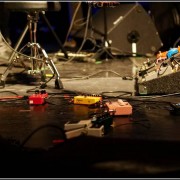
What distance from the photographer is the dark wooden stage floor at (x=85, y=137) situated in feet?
3.54

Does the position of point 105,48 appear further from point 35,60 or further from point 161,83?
point 161,83

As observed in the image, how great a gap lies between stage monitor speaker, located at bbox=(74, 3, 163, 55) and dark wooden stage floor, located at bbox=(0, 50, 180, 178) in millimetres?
1154

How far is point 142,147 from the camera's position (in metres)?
1.17

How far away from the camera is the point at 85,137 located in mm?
1217

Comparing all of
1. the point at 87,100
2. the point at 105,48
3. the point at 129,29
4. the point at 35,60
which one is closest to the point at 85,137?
the point at 87,100

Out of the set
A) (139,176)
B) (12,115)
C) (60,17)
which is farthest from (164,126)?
(60,17)

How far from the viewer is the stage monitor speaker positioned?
12.1ft

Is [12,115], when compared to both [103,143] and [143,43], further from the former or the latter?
[143,43]

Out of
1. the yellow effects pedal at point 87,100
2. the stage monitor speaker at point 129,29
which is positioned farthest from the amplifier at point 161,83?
the stage monitor speaker at point 129,29

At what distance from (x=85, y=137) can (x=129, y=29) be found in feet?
8.49

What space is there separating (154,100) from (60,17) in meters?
3.02

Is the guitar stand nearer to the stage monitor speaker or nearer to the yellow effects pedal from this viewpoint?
the yellow effects pedal

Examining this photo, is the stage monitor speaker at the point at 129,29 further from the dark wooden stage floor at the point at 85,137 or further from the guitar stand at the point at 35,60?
the guitar stand at the point at 35,60

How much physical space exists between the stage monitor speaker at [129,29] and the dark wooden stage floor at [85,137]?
1.15 m
